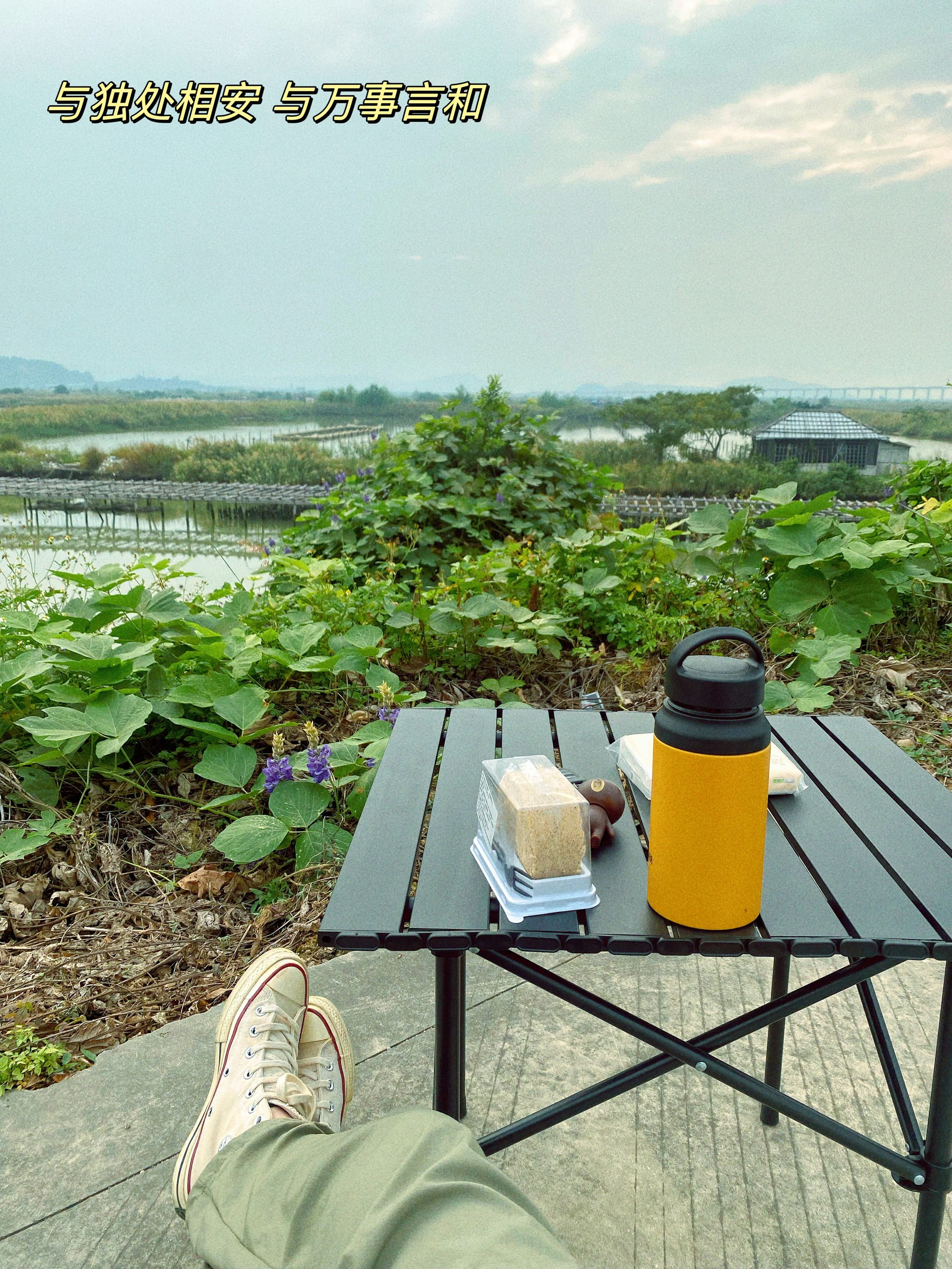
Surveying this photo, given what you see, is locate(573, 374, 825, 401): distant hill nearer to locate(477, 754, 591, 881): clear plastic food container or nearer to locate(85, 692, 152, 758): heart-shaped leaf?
locate(85, 692, 152, 758): heart-shaped leaf

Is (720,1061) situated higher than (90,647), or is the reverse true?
(90,647)

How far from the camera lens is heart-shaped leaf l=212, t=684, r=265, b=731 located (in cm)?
194

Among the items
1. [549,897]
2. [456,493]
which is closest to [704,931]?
[549,897]

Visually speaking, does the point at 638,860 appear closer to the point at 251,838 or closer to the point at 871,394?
the point at 251,838

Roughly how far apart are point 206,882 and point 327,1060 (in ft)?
2.55

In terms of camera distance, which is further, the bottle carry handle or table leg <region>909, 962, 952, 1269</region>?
table leg <region>909, 962, 952, 1269</region>

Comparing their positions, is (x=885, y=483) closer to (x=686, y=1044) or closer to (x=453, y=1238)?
(x=686, y=1044)

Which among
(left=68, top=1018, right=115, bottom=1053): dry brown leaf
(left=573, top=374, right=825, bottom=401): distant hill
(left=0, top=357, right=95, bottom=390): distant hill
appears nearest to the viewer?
(left=68, top=1018, right=115, bottom=1053): dry brown leaf

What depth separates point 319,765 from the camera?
1.72 m

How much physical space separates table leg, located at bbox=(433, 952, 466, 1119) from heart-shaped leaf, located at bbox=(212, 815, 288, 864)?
0.79 meters

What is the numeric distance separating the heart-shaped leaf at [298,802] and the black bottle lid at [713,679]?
1250 millimetres

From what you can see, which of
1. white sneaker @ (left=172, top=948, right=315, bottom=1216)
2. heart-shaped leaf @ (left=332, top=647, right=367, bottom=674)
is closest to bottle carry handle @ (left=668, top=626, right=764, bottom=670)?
white sneaker @ (left=172, top=948, right=315, bottom=1216)

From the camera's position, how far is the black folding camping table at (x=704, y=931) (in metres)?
0.73

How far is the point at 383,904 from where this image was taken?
79 cm
